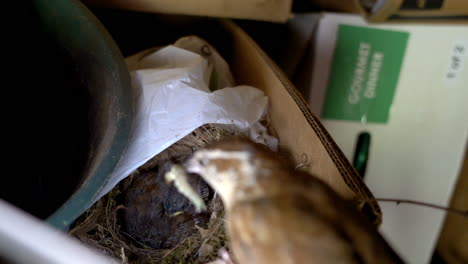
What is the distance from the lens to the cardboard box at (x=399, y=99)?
0.89 m

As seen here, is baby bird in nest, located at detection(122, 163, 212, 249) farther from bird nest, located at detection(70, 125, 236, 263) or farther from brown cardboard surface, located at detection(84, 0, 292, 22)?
brown cardboard surface, located at detection(84, 0, 292, 22)

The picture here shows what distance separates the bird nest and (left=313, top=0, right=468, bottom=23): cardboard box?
0.39 m

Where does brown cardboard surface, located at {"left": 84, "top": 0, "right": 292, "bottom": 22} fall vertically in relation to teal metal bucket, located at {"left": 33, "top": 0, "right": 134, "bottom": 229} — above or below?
above

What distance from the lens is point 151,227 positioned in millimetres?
538

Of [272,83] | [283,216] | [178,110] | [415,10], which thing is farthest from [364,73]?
[283,216]

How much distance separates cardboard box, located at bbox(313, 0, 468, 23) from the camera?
65 centimetres

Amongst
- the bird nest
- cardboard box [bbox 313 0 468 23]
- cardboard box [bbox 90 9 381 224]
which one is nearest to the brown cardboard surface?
cardboard box [bbox 90 9 381 224]

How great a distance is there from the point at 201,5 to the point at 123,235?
480mm

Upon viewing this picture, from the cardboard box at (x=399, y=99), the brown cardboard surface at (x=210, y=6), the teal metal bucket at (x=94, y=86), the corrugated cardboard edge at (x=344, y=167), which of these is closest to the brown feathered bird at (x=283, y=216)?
the corrugated cardboard edge at (x=344, y=167)

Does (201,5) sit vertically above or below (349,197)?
above

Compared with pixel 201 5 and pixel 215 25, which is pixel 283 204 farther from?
pixel 215 25

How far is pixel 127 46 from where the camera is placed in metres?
0.89

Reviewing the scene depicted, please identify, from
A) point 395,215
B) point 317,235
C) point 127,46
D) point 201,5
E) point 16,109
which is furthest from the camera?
point 395,215

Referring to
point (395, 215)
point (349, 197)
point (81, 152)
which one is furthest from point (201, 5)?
point (395, 215)
